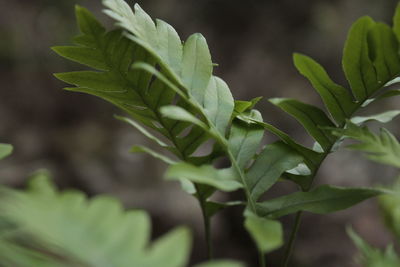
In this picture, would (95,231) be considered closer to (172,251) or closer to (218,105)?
(172,251)

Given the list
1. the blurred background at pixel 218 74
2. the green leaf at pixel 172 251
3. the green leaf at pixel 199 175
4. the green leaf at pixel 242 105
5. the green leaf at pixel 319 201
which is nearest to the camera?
the green leaf at pixel 172 251

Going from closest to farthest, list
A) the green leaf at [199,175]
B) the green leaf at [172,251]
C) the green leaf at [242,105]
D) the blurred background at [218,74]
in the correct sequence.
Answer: the green leaf at [172,251] < the green leaf at [199,175] < the green leaf at [242,105] < the blurred background at [218,74]

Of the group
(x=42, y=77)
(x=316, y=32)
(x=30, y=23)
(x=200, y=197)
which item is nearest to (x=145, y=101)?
(x=200, y=197)

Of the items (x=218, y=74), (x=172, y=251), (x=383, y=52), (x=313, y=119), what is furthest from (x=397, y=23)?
(x=218, y=74)

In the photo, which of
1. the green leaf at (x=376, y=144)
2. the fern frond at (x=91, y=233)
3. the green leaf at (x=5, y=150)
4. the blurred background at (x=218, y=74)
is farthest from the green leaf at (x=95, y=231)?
the blurred background at (x=218, y=74)

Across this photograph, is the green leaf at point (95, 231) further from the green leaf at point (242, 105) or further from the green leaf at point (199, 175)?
the green leaf at point (242, 105)

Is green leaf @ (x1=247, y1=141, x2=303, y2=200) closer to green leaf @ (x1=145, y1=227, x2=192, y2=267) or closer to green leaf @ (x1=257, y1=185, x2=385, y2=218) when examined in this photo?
green leaf @ (x1=257, y1=185, x2=385, y2=218)

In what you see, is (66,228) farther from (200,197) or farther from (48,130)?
(48,130)
